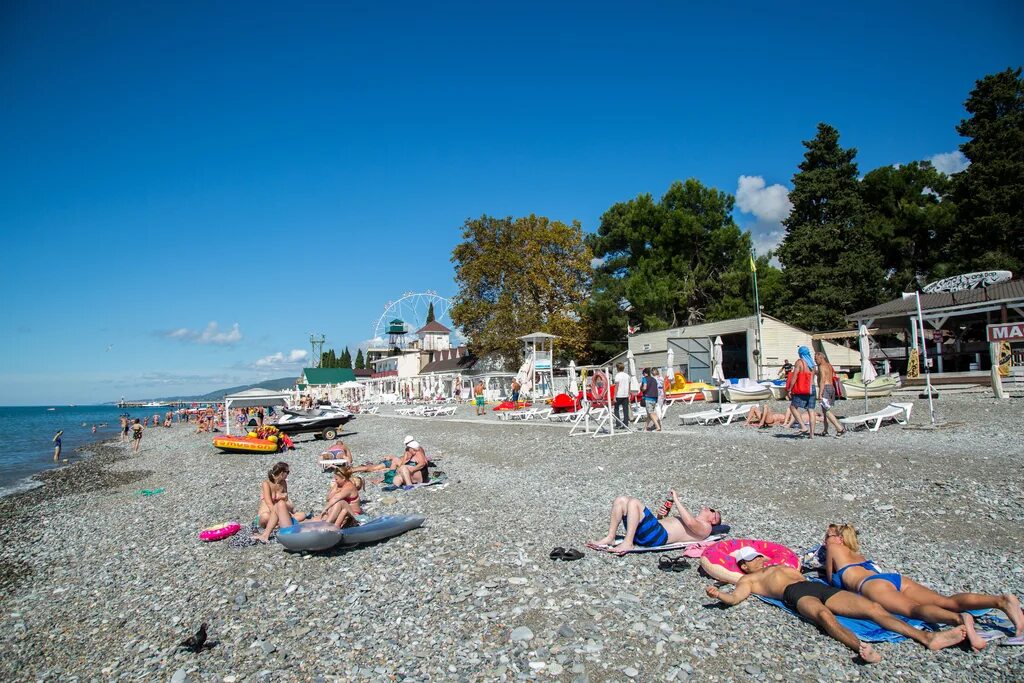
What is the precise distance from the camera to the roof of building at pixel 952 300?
20.9 m

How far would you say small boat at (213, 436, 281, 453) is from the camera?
67.1 ft

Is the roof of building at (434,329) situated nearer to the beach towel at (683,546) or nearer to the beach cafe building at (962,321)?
the beach cafe building at (962,321)

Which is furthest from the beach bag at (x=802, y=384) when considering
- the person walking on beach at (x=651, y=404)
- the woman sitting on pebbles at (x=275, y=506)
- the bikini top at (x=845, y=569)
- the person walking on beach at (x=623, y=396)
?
the woman sitting on pebbles at (x=275, y=506)

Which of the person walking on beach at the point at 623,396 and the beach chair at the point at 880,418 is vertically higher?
the person walking on beach at the point at 623,396

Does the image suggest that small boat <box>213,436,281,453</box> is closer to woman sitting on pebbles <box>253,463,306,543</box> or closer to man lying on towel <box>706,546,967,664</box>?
woman sitting on pebbles <box>253,463,306,543</box>

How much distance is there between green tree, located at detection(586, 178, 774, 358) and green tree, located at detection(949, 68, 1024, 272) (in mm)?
11885

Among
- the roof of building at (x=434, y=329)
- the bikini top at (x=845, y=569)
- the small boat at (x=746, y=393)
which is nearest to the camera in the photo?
the bikini top at (x=845, y=569)

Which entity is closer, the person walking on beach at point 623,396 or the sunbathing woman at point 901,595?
the sunbathing woman at point 901,595

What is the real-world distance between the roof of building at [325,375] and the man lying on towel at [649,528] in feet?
233

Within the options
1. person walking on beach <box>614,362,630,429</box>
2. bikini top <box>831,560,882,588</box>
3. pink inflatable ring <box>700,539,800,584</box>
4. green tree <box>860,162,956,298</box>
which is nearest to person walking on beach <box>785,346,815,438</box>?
person walking on beach <box>614,362,630,429</box>

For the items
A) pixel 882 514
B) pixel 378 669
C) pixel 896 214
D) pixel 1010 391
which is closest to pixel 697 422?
pixel 1010 391

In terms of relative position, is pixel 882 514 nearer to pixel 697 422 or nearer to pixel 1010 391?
pixel 697 422

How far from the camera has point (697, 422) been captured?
18.1m

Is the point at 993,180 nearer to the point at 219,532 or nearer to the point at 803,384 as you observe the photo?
the point at 803,384
